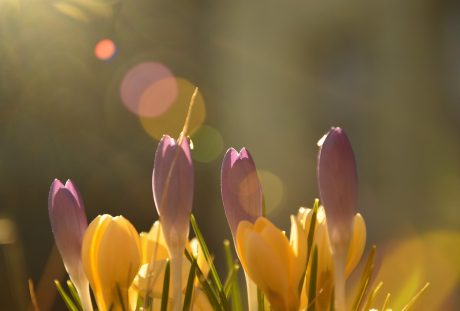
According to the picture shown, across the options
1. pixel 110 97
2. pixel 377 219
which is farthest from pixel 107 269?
pixel 110 97

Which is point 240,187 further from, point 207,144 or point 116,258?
point 207,144

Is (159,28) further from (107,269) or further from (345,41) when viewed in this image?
(107,269)

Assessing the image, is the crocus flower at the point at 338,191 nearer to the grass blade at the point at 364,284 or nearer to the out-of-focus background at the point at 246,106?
the grass blade at the point at 364,284

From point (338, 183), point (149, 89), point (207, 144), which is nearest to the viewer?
point (338, 183)

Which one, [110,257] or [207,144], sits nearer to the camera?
[110,257]

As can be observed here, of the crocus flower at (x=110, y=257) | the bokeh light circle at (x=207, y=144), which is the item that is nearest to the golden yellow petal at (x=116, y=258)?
the crocus flower at (x=110, y=257)

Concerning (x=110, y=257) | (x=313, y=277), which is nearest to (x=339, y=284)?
(x=313, y=277)
